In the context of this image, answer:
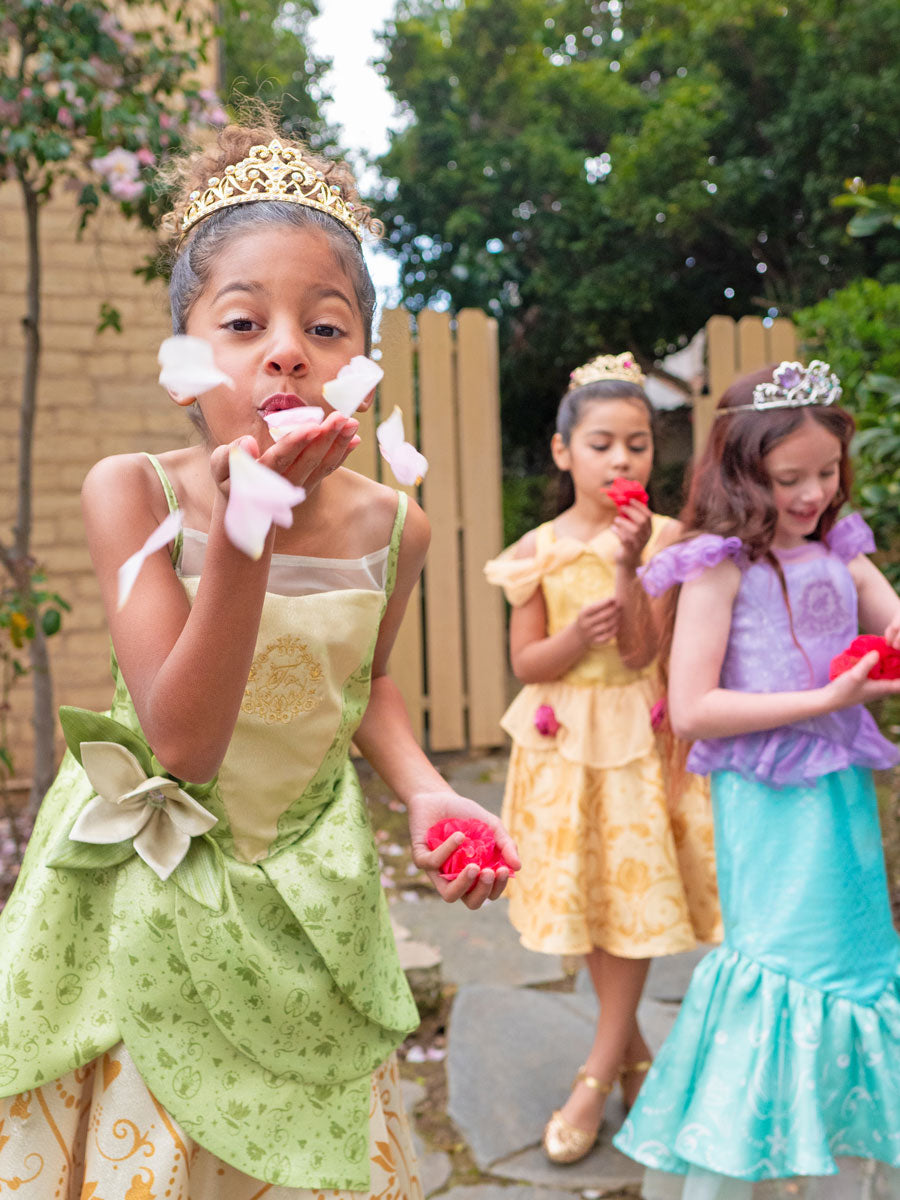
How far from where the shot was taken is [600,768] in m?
2.64

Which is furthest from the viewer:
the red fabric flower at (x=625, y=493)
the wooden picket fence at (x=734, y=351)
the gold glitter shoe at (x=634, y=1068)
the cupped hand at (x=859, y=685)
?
the wooden picket fence at (x=734, y=351)

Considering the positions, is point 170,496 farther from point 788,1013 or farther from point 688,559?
point 788,1013

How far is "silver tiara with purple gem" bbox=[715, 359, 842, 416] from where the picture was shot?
84.4 inches

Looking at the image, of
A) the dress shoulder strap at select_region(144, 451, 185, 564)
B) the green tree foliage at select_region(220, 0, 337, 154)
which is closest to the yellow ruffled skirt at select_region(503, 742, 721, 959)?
the dress shoulder strap at select_region(144, 451, 185, 564)

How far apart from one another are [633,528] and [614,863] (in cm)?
83

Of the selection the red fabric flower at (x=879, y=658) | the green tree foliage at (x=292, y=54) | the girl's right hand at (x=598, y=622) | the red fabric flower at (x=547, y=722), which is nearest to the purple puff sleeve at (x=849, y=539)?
the red fabric flower at (x=879, y=658)

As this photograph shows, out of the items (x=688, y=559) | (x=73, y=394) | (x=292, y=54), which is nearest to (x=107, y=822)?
(x=688, y=559)

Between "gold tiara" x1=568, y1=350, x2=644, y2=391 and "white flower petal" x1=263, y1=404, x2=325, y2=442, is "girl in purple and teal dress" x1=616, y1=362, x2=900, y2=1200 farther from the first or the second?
"white flower petal" x1=263, y1=404, x2=325, y2=442

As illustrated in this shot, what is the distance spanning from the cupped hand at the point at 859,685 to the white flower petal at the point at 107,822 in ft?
3.98

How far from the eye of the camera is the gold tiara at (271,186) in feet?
4.42

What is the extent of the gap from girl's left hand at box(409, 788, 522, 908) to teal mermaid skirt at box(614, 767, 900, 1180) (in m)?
0.90

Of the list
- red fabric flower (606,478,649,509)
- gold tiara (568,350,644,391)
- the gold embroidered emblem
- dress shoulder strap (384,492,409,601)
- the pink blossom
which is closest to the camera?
the gold embroidered emblem

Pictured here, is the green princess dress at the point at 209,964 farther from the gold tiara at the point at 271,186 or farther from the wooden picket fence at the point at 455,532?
the wooden picket fence at the point at 455,532

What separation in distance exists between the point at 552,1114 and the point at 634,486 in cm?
162
